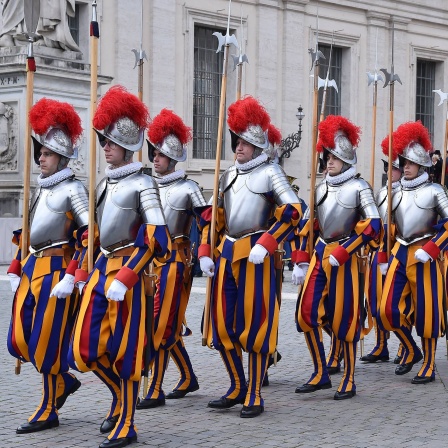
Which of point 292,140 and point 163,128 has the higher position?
point 292,140

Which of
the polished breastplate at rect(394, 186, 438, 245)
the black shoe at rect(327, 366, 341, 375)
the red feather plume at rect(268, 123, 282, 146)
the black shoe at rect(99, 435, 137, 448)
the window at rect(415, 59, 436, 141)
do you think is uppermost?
the window at rect(415, 59, 436, 141)

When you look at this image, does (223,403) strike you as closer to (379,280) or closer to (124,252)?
(124,252)

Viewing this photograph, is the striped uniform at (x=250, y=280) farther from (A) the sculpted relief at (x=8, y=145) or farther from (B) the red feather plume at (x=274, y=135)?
(A) the sculpted relief at (x=8, y=145)

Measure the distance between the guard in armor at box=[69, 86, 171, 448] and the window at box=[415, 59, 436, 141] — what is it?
29209 millimetres

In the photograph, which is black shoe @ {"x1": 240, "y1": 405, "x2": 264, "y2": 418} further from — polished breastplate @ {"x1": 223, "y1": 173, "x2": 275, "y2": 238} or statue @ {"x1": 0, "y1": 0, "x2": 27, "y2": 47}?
statue @ {"x1": 0, "y1": 0, "x2": 27, "y2": 47}

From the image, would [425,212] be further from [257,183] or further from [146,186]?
[146,186]

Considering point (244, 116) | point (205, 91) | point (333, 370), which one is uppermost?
point (205, 91)

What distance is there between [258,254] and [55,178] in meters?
1.36

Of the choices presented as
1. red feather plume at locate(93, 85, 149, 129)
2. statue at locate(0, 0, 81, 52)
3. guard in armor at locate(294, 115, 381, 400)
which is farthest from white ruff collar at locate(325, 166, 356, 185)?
statue at locate(0, 0, 81, 52)

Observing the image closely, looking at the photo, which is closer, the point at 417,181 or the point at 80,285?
the point at 80,285

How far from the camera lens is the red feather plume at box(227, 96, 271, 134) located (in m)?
7.91

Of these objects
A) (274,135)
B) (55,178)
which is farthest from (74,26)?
(55,178)

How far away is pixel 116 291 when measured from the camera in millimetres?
6488

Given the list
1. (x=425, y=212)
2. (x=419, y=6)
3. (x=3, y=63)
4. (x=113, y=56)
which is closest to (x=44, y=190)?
(x=425, y=212)
